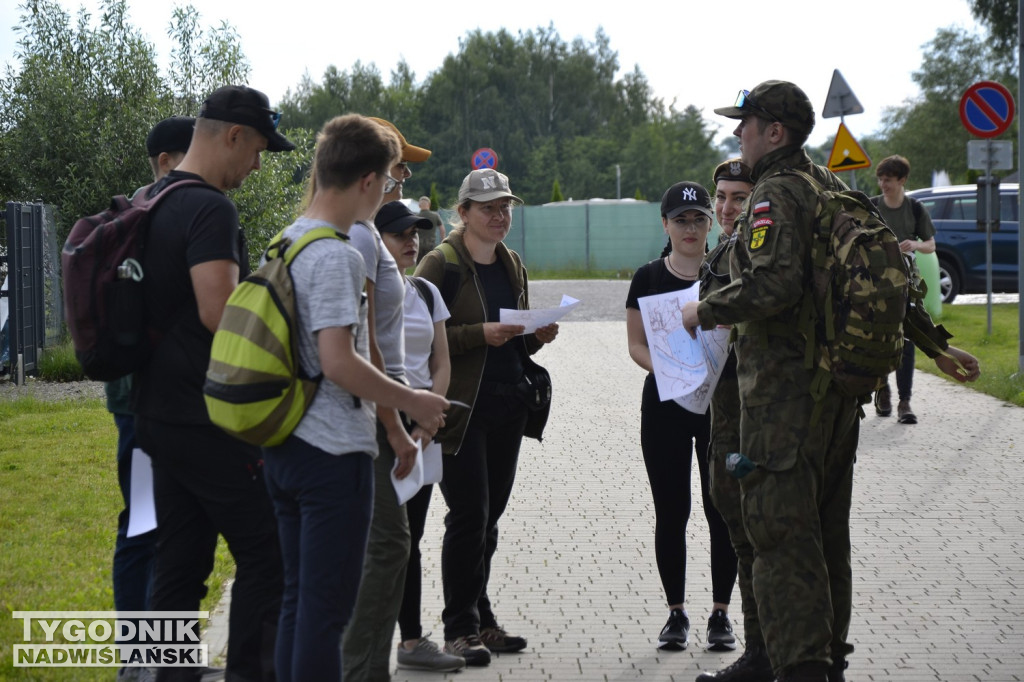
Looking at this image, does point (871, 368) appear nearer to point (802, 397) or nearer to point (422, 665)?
point (802, 397)

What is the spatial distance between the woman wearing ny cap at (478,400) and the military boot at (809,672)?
1300 mm

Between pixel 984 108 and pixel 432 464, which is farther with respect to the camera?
pixel 984 108

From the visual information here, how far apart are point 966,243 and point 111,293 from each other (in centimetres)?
2140

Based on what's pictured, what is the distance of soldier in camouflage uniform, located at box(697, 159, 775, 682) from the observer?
4762 mm

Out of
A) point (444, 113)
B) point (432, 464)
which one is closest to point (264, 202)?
point (432, 464)

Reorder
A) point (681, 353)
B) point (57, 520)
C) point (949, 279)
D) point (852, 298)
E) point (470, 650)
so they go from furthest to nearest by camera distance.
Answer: point (949, 279)
point (57, 520)
point (681, 353)
point (470, 650)
point (852, 298)

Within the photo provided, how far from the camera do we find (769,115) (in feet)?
14.4

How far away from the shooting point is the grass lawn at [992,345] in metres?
12.7

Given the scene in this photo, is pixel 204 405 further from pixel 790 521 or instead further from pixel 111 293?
pixel 790 521

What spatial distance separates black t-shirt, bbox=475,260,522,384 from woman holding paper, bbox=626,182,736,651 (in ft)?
1.72

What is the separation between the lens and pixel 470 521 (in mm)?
5172

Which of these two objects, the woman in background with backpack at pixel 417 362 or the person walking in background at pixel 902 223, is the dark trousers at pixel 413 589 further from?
the person walking in background at pixel 902 223

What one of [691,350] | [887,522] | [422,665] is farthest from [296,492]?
[887,522]

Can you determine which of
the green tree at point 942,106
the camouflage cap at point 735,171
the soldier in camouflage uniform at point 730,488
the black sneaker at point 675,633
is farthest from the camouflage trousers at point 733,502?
the green tree at point 942,106
